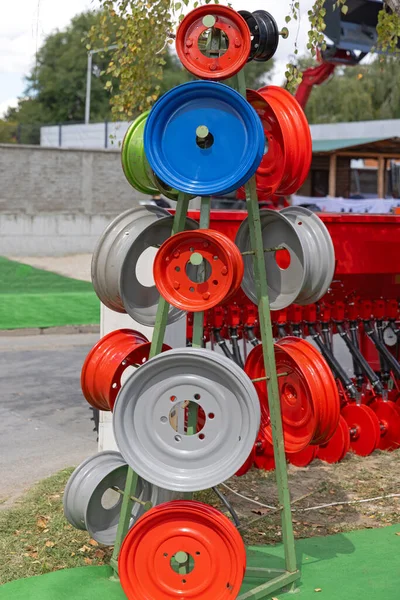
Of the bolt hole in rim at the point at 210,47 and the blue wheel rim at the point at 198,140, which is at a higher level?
the bolt hole in rim at the point at 210,47

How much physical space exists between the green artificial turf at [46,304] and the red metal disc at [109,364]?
8805mm

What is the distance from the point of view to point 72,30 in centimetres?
7400

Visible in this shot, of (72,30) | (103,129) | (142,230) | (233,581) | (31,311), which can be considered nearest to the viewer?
(233,581)

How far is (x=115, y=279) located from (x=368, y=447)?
129 inches

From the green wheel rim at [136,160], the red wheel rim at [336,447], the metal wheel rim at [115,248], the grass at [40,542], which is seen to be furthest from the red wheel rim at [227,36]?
the red wheel rim at [336,447]

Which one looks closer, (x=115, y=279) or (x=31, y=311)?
(x=115, y=279)

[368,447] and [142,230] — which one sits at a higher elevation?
[142,230]

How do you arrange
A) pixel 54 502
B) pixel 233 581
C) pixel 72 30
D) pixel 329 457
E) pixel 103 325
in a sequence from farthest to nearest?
pixel 72 30, pixel 329 457, pixel 103 325, pixel 54 502, pixel 233 581

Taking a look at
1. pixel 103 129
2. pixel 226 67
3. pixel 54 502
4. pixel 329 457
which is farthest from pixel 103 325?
pixel 103 129

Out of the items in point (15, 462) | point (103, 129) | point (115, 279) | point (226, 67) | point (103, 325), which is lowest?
point (15, 462)

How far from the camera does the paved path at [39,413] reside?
6.92 m

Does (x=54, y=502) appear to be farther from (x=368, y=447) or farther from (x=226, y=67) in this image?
(x=226, y=67)

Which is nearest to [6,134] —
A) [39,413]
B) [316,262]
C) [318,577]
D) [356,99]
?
[356,99]

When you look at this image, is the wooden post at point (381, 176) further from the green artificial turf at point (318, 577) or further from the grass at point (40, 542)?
the green artificial turf at point (318, 577)
